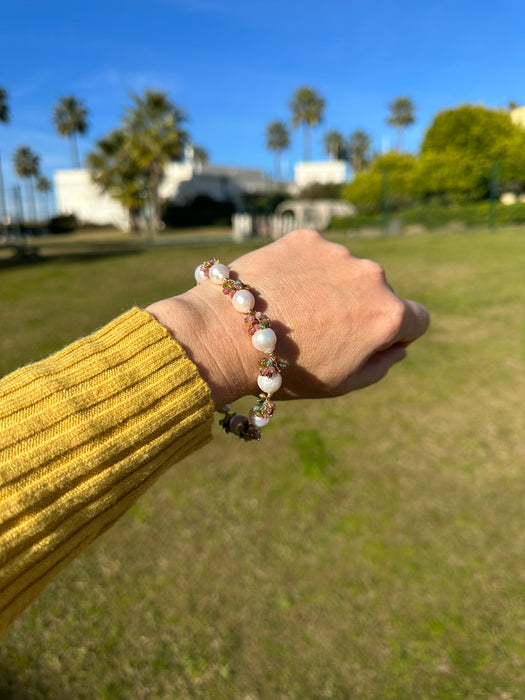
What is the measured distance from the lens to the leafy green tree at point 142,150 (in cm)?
3697

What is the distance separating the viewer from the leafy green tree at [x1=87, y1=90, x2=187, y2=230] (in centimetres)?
3697

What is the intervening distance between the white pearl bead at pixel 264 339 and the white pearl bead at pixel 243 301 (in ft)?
0.19

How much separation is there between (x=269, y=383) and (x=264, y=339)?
10 cm

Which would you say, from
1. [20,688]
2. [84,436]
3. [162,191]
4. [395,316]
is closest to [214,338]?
[84,436]

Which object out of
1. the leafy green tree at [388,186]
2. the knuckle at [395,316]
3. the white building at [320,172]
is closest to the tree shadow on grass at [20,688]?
the knuckle at [395,316]

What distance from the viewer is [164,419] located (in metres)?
0.84

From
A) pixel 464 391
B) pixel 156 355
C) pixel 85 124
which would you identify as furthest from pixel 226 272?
pixel 85 124

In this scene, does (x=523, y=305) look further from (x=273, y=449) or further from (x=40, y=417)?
(x=40, y=417)

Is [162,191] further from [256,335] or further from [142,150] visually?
[256,335]

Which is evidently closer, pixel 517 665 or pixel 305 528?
pixel 517 665

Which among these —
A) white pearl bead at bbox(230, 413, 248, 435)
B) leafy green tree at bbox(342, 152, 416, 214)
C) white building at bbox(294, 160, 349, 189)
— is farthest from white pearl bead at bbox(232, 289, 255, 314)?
white building at bbox(294, 160, 349, 189)

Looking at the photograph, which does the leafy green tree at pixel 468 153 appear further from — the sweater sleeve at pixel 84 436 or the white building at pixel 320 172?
the sweater sleeve at pixel 84 436

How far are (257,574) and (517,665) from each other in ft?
3.68

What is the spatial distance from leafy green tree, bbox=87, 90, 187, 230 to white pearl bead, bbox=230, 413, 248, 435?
1461 inches
